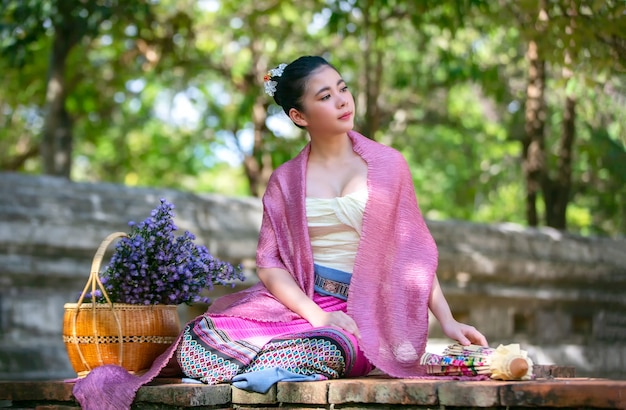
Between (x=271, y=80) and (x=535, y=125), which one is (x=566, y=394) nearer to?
(x=271, y=80)

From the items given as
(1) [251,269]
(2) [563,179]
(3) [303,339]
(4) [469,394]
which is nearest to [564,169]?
(2) [563,179]

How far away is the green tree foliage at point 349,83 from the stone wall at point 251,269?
3.34ft

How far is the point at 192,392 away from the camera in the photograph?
318 cm

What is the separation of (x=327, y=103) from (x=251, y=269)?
79.3 inches

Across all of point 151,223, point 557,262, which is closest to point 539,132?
point 557,262

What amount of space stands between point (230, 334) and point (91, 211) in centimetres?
192

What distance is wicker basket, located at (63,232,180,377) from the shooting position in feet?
12.1

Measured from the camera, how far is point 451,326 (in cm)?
341

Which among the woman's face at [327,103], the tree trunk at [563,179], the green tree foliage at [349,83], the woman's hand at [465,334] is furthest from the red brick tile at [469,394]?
the tree trunk at [563,179]

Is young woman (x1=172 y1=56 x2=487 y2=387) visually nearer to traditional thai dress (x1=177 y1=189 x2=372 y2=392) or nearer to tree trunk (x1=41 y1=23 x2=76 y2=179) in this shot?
traditional thai dress (x1=177 y1=189 x2=372 y2=392)

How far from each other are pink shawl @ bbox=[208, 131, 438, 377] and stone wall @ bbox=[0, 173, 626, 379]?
150cm

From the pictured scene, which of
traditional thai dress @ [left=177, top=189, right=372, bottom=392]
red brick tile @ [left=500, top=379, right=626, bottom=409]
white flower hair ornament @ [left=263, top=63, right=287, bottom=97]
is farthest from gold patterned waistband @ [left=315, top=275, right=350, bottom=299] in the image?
red brick tile @ [left=500, top=379, right=626, bottom=409]

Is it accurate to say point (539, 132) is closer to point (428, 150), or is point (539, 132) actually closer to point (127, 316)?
point (127, 316)

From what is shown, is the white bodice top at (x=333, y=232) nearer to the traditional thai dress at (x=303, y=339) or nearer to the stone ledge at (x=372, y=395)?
the traditional thai dress at (x=303, y=339)
